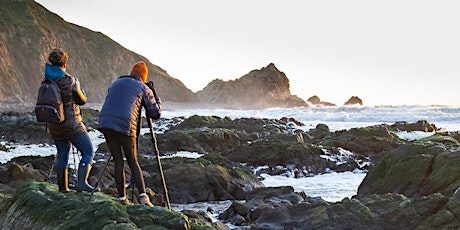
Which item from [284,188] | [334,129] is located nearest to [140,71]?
[284,188]

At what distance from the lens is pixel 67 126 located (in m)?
7.95

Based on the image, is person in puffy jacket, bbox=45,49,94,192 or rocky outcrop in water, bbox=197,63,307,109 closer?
person in puffy jacket, bbox=45,49,94,192

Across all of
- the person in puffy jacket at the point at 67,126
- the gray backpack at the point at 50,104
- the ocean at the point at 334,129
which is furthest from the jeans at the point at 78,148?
the ocean at the point at 334,129

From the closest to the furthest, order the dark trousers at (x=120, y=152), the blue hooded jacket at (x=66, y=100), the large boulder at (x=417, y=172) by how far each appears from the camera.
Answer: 1. the dark trousers at (x=120, y=152)
2. the blue hooded jacket at (x=66, y=100)
3. the large boulder at (x=417, y=172)

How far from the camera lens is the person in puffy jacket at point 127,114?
287 inches

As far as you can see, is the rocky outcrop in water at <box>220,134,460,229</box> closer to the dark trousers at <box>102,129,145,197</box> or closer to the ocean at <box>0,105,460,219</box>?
the ocean at <box>0,105,460,219</box>

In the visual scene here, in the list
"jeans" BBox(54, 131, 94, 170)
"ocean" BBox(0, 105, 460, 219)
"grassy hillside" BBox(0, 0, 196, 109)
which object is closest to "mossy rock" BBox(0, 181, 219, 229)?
"jeans" BBox(54, 131, 94, 170)

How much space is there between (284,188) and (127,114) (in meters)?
9.22

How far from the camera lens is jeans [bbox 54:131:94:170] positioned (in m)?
8.06

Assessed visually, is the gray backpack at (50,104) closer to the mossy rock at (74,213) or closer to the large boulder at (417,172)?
the mossy rock at (74,213)

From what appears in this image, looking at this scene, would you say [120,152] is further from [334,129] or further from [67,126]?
[334,129]

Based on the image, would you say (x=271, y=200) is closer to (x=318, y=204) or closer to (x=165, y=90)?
(x=318, y=204)

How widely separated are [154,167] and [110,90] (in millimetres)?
12746

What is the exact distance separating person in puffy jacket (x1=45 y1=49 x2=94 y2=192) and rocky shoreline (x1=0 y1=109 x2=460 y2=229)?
304 millimetres
